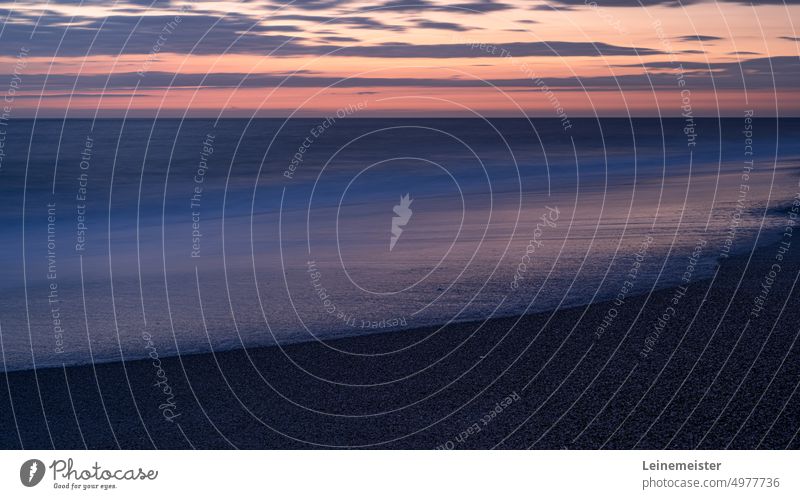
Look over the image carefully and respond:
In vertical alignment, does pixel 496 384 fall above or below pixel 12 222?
above

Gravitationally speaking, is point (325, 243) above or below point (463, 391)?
below

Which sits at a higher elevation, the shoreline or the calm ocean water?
the shoreline

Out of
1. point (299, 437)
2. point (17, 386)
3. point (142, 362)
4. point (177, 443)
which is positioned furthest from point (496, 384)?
point (17, 386)

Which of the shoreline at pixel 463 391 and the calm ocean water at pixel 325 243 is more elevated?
the shoreline at pixel 463 391

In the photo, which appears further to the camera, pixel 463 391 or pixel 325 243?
pixel 325 243

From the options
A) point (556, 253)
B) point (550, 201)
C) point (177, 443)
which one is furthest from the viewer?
point (550, 201)

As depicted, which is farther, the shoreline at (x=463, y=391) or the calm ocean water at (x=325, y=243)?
the calm ocean water at (x=325, y=243)

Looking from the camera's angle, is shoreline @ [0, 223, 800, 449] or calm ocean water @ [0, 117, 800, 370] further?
calm ocean water @ [0, 117, 800, 370]

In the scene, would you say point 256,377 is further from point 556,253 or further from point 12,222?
point 12,222
